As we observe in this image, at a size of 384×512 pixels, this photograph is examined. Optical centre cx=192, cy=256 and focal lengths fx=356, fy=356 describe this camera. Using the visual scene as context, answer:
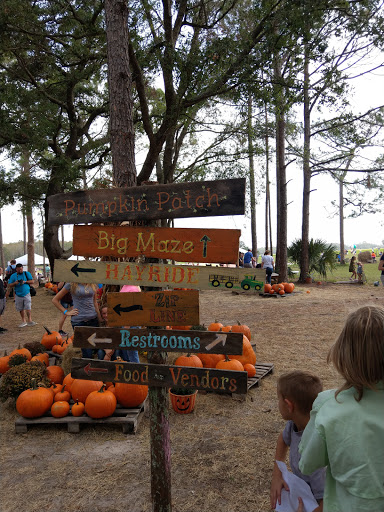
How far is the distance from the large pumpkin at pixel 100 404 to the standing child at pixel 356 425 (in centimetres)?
312

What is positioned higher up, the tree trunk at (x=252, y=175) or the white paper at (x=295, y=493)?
the tree trunk at (x=252, y=175)

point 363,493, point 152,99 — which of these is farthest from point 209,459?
point 152,99

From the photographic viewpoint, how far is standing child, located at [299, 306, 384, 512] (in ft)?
4.16

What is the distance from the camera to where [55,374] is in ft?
16.4

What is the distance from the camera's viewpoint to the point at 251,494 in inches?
114

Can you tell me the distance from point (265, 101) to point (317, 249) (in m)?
11.8

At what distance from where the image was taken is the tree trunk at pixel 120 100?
12.7 feet

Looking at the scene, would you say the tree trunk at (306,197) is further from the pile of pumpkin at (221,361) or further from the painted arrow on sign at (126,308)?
the painted arrow on sign at (126,308)

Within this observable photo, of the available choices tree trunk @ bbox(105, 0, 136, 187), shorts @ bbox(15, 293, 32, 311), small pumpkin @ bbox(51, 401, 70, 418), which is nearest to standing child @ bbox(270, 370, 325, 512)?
tree trunk @ bbox(105, 0, 136, 187)

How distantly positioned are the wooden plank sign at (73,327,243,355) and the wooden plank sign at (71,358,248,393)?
126mm

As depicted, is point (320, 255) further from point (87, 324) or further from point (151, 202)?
point (151, 202)

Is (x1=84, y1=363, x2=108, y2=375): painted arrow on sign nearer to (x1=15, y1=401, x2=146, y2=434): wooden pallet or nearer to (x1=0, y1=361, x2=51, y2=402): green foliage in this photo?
(x1=15, y1=401, x2=146, y2=434): wooden pallet

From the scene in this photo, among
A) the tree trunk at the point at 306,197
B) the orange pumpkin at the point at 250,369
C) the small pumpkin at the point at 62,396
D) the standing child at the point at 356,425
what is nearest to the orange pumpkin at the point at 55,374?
the small pumpkin at the point at 62,396

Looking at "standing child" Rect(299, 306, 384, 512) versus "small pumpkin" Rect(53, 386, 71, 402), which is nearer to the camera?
"standing child" Rect(299, 306, 384, 512)
